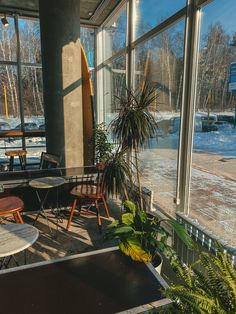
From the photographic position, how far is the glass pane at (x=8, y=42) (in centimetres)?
568

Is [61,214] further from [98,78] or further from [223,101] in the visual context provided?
[98,78]

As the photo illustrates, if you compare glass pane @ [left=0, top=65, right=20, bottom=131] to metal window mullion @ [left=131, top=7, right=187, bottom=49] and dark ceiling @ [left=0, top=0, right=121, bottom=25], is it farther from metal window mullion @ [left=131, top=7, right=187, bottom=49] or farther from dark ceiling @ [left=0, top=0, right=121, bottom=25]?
metal window mullion @ [left=131, top=7, right=187, bottom=49]

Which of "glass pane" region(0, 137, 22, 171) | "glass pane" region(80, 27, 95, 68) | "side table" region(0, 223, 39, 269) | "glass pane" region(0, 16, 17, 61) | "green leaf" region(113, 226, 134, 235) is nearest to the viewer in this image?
"side table" region(0, 223, 39, 269)

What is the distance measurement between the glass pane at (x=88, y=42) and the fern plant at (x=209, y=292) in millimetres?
6383

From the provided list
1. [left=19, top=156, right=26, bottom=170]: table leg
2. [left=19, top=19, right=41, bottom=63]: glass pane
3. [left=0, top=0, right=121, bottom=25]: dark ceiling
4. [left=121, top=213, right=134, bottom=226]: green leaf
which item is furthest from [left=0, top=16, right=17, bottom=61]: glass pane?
[left=121, top=213, right=134, bottom=226]: green leaf

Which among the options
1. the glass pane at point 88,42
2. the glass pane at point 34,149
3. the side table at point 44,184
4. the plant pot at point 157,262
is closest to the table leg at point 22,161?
the glass pane at point 34,149

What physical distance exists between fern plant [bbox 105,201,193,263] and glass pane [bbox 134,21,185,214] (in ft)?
3.17

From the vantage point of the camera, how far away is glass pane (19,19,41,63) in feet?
19.1

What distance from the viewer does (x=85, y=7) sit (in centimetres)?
547

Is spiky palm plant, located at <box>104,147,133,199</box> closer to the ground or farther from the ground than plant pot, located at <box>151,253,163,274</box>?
farther from the ground

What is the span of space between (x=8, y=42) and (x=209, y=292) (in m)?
6.60

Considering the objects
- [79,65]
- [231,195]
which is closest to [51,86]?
[79,65]

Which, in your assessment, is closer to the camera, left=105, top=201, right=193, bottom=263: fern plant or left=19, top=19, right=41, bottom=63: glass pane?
left=105, top=201, right=193, bottom=263: fern plant

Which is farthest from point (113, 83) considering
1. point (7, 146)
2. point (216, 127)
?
point (216, 127)
